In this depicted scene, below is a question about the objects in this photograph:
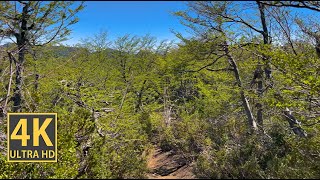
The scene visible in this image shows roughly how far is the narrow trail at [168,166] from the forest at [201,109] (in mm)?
64

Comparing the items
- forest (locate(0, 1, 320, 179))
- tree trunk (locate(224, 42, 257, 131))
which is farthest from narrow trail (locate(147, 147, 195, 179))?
tree trunk (locate(224, 42, 257, 131))

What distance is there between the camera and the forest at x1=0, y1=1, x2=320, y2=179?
561 centimetres

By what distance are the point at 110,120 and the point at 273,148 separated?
4523 millimetres

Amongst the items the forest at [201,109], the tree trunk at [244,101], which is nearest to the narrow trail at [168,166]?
the forest at [201,109]

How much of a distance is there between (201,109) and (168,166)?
14.8 ft

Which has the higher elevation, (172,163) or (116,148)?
(116,148)

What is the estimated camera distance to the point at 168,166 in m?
9.94

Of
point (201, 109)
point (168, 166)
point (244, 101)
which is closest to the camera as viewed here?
point (244, 101)

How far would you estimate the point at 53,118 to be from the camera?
504 centimetres

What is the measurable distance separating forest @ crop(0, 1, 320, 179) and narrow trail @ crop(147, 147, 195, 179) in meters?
0.06

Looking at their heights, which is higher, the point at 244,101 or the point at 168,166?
the point at 244,101

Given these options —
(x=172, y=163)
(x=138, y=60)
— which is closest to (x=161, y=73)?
(x=138, y=60)

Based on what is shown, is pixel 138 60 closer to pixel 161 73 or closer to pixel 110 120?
pixel 161 73

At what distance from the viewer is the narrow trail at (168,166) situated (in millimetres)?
8734
